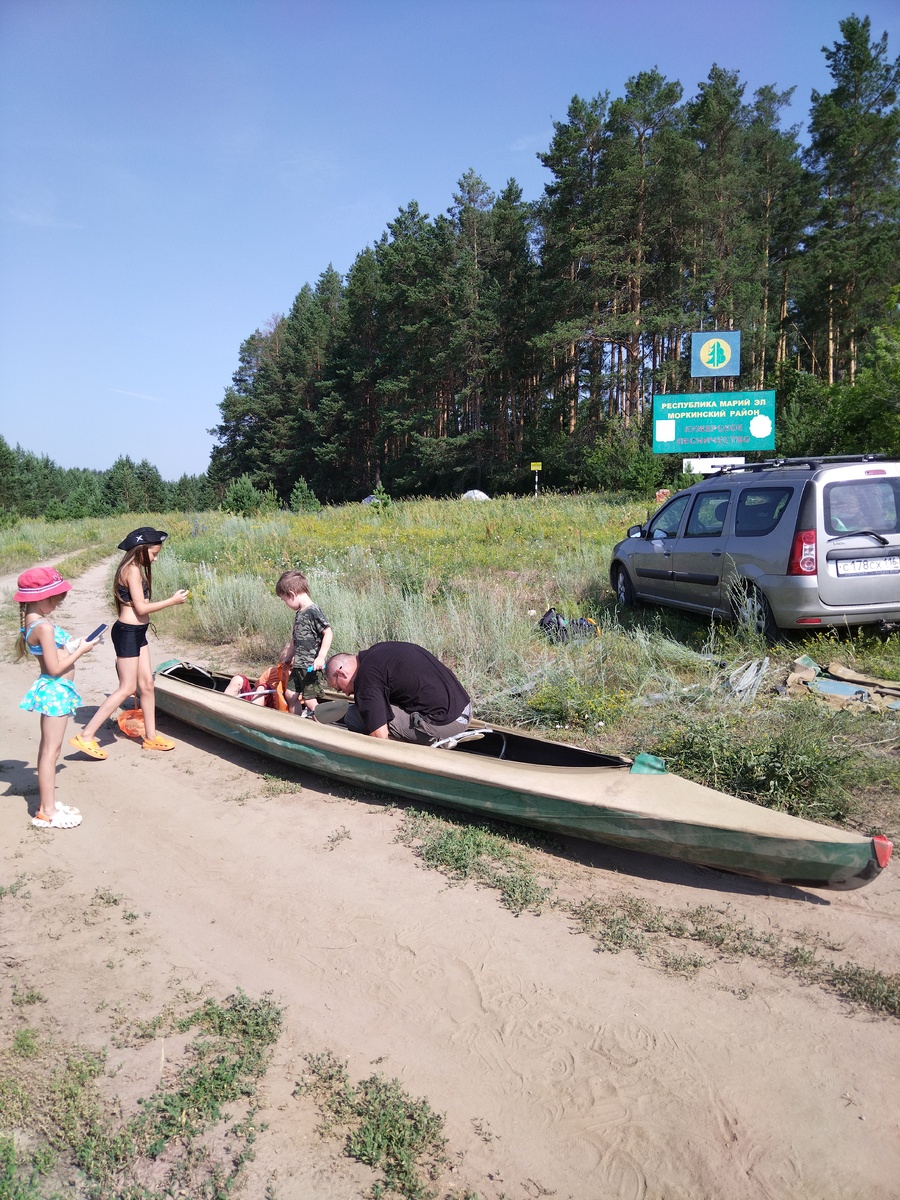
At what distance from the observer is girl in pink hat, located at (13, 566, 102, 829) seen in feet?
15.7

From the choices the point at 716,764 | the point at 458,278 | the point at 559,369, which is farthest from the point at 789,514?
the point at 458,278

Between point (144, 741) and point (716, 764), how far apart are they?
14.1 feet

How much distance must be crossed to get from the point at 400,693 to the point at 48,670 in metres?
2.13

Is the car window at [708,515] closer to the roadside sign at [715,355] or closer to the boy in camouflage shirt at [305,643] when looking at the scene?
the boy in camouflage shirt at [305,643]

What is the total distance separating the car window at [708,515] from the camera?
329 inches

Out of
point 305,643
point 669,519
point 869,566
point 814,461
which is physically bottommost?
point 305,643

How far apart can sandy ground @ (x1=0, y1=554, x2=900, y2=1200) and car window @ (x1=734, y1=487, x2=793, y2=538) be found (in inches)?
165

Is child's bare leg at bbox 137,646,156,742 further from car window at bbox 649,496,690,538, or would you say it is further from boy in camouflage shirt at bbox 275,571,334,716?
car window at bbox 649,496,690,538

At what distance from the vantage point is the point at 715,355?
21344 millimetres

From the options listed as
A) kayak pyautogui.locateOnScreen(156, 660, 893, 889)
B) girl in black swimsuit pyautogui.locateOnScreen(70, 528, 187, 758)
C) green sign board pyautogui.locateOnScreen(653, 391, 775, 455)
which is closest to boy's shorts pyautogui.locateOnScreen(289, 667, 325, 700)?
kayak pyautogui.locateOnScreen(156, 660, 893, 889)

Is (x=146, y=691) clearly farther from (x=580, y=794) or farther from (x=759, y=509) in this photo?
(x=759, y=509)

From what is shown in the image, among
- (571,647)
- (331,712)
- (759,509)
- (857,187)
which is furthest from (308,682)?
(857,187)

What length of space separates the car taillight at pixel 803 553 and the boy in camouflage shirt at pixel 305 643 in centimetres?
399

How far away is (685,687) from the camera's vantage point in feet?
21.3
